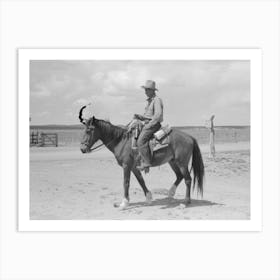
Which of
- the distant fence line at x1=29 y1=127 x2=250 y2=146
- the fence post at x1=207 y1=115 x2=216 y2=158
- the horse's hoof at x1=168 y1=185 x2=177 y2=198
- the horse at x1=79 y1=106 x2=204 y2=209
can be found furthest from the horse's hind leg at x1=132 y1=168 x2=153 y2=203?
the fence post at x1=207 y1=115 x2=216 y2=158

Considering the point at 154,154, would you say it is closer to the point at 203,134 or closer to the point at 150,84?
the point at 203,134

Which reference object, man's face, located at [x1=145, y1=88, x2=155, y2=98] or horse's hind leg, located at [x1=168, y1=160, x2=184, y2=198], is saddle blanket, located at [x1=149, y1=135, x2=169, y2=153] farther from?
man's face, located at [x1=145, y1=88, x2=155, y2=98]

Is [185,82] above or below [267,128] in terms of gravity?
above

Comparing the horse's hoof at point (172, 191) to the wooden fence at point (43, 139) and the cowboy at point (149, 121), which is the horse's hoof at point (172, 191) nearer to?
the cowboy at point (149, 121)

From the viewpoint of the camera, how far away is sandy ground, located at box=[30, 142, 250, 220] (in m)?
4.71
